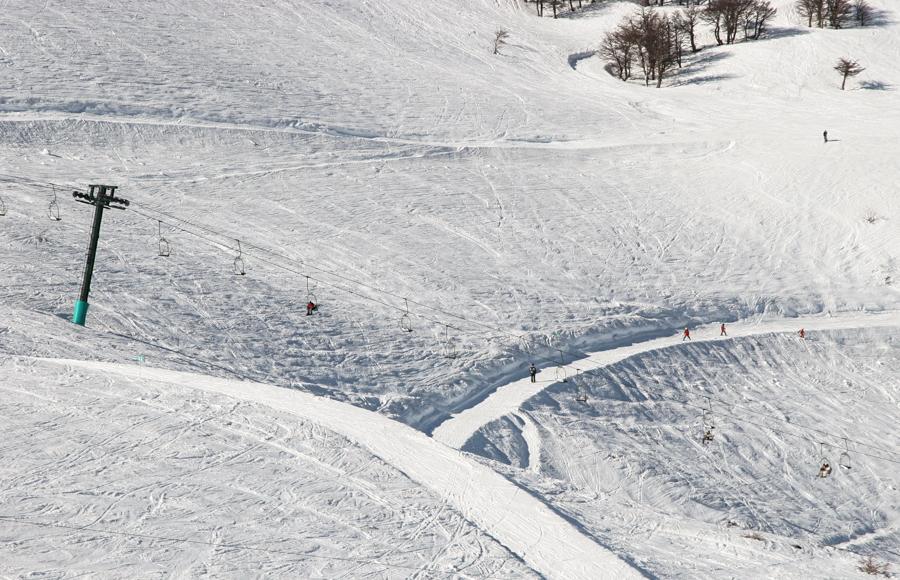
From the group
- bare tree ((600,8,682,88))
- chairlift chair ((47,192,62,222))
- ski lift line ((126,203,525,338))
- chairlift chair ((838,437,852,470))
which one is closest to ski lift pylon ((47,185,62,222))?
chairlift chair ((47,192,62,222))

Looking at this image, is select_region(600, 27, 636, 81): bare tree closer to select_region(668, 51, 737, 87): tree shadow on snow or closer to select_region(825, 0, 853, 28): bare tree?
select_region(668, 51, 737, 87): tree shadow on snow

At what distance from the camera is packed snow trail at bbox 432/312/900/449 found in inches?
994

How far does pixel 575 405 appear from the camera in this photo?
27.3 metres

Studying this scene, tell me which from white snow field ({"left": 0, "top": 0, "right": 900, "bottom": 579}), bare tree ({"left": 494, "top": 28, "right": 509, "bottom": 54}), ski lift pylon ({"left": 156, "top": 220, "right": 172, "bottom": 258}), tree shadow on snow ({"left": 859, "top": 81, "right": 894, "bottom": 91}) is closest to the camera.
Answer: white snow field ({"left": 0, "top": 0, "right": 900, "bottom": 579})

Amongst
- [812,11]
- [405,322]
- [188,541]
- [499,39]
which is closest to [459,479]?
[188,541]

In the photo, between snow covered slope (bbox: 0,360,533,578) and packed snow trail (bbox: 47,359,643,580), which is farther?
packed snow trail (bbox: 47,359,643,580)

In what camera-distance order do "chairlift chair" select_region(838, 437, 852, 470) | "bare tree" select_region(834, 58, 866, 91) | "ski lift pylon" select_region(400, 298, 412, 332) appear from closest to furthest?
"chairlift chair" select_region(838, 437, 852, 470) → "ski lift pylon" select_region(400, 298, 412, 332) → "bare tree" select_region(834, 58, 866, 91)

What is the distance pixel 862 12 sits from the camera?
67.8 metres

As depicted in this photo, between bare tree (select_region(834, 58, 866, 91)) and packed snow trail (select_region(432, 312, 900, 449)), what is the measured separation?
2988 centimetres

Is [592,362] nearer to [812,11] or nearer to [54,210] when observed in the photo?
[54,210]

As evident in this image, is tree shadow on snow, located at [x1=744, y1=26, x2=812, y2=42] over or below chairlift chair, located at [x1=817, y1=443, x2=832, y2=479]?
over

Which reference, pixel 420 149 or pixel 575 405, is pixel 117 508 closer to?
pixel 575 405

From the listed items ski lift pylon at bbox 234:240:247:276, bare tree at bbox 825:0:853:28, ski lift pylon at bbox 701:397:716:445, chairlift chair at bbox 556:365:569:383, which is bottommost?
ski lift pylon at bbox 701:397:716:445

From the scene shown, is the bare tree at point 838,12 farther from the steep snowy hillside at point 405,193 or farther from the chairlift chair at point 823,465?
the chairlift chair at point 823,465
